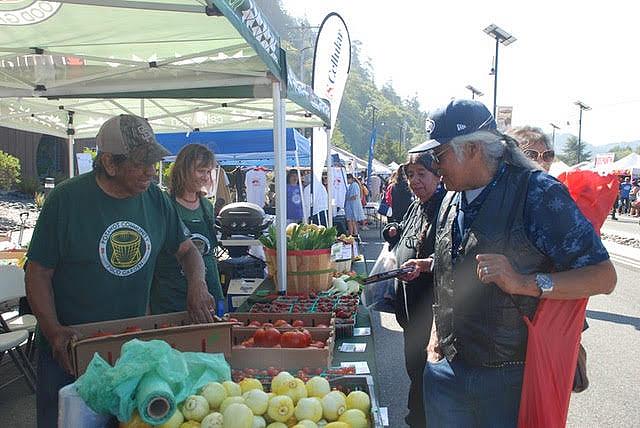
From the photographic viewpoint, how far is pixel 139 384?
159 centimetres

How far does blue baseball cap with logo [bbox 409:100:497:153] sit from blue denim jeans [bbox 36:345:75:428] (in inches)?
66.5

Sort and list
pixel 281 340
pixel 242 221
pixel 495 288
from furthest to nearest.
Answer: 1. pixel 242 221
2. pixel 281 340
3. pixel 495 288

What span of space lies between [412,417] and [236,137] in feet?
23.4

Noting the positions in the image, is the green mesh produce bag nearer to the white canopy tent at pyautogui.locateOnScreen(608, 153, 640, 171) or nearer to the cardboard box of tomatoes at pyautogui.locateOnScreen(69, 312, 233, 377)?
the cardboard box of tomatoes at pyautogui.locateOnScreen(69, 312, 233, 377)

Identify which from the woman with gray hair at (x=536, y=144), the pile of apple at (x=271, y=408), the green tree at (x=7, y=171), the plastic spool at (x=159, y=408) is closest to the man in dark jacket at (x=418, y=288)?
the woman with gray hair at (x=536, y=144)

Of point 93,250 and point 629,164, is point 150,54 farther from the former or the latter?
point 629,164

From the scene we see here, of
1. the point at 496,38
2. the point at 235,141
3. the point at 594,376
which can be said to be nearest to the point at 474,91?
the point at 496,38

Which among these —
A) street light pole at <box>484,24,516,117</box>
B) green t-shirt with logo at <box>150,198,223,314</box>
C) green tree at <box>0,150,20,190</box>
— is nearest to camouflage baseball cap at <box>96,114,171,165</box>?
green t-shirt with logo at <box>150,198,223,314</box>

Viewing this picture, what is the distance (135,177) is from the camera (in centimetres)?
219

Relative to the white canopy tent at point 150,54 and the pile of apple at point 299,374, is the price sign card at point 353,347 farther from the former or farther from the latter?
the white canopy tent at point 150,54

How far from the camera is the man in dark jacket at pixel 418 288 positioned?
118 inches

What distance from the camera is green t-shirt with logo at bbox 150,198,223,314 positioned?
10.2 ft

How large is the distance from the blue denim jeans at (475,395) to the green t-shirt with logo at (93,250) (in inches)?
51.3

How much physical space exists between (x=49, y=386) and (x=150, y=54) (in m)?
2.48
